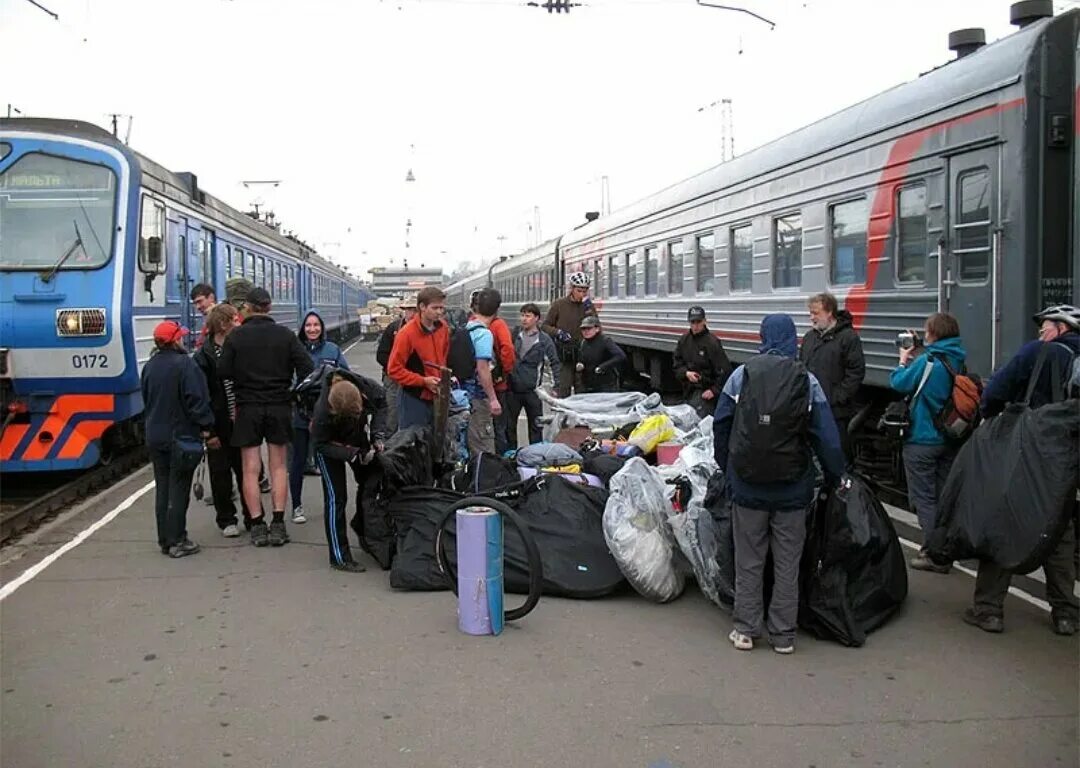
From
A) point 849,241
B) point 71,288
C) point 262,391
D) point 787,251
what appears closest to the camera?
point 262,391

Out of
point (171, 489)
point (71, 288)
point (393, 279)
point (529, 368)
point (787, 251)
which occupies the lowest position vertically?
point (171, 489)

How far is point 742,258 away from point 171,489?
7.56 m

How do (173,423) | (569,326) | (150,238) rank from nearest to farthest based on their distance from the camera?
(173,423), (150,238), (569,326)

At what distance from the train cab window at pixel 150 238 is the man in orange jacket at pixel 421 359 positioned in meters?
3.50

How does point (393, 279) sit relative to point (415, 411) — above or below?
above

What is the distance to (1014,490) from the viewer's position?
15.5ft

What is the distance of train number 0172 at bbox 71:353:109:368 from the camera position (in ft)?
28.5

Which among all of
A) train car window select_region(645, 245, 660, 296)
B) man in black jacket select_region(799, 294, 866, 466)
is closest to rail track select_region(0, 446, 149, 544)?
man in black jacket select_region(799, 294, 866, 466)

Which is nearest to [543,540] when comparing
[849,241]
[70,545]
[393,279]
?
[70,545]

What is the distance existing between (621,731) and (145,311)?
722 centimetres

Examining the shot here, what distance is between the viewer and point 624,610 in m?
5.56

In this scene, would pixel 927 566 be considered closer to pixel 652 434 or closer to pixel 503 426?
pixel 652 434

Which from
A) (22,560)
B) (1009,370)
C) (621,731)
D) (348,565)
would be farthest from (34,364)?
(1009,370)

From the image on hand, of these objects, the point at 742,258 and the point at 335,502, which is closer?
the point at 335,502
